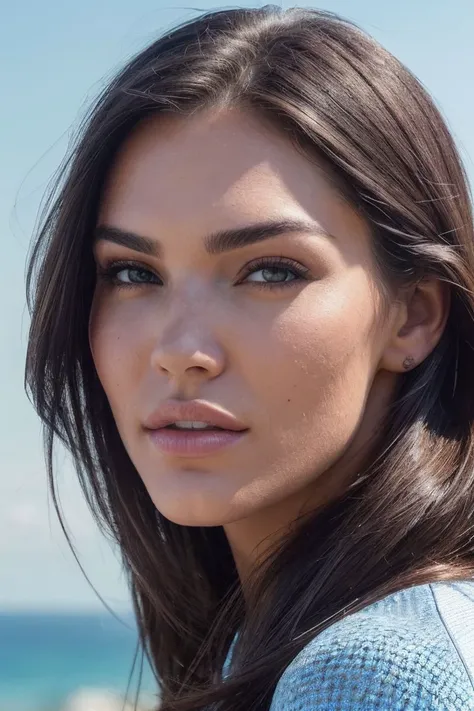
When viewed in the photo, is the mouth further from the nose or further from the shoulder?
the shoulder

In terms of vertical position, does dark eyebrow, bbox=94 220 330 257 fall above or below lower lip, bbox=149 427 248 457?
above

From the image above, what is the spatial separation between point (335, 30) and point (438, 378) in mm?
850

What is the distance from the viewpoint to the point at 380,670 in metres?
1.56

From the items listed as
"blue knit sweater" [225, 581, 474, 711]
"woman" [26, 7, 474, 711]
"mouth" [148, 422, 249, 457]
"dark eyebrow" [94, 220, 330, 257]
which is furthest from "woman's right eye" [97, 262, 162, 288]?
"blue knit sweater" [225, 581, 474, 711]

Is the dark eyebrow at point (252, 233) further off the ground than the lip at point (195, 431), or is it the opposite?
the dark eyebrow at point (252, 233)

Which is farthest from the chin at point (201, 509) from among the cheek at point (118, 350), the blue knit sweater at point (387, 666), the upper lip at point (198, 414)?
the blue knit sweater at point (387, 666)

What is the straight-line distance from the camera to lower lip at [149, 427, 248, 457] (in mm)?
2295

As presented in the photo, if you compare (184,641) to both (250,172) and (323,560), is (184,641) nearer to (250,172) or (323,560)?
(323,560)

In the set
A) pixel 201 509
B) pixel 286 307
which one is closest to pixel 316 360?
pixel 286 307

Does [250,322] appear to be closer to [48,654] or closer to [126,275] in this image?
[126,275]

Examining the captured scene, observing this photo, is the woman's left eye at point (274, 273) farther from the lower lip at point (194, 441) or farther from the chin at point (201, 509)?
the chin at point (201, 509)

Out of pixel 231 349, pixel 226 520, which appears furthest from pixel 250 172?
pixel 226 520

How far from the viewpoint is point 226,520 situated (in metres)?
2.35

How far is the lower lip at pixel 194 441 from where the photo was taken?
229 cm
